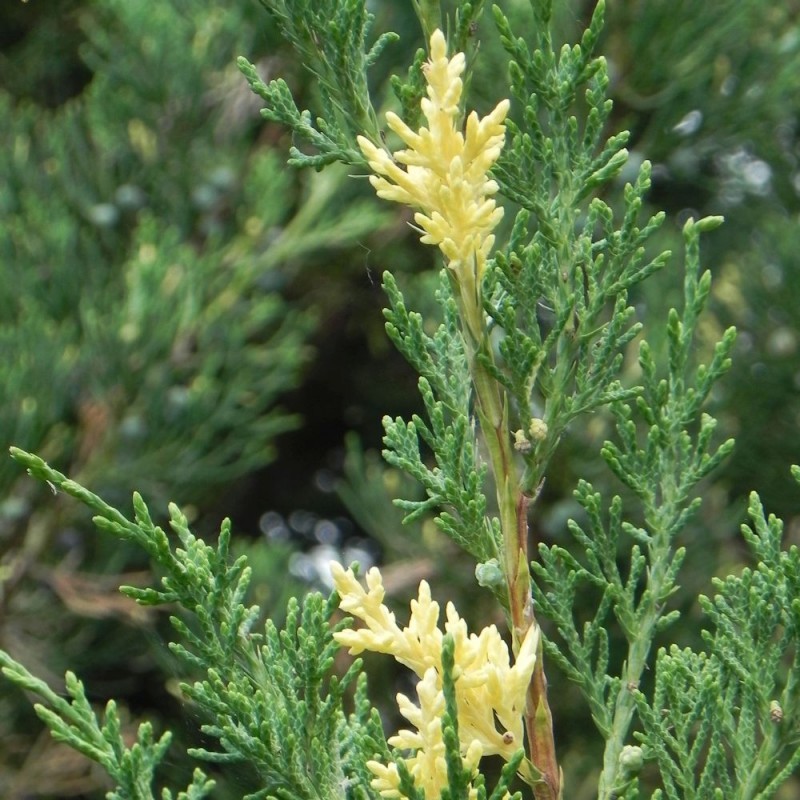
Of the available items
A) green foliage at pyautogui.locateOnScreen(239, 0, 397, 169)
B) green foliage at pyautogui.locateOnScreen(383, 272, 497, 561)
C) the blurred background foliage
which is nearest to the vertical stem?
green foliage at pyautogui.locateOnScreen(383, 272, 497, 561)

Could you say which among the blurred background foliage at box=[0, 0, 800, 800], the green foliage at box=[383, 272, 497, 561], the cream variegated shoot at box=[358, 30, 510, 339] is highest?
the cream variegated shoot at box=[358, 30, 510, 339]

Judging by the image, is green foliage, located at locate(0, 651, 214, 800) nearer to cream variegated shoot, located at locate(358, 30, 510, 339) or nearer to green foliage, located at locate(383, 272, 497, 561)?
green foliage, located at locate(383, 272, 497, 561)

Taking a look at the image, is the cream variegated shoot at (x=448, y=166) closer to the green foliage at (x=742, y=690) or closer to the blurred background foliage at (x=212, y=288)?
the green foliage at (x=742, y=690)

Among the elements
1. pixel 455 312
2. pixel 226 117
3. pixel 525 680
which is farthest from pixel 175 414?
pixel 525 680

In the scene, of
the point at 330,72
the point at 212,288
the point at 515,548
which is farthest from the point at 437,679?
the point at 212,288

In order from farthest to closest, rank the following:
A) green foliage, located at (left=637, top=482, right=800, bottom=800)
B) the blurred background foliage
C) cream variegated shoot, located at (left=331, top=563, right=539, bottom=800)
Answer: the blurred background foliage, green foliage, located at (left=637, top=482, right=800, bottom=800), cream variegated shoot, located at (left=331, top=563, right=539, bottom=800)

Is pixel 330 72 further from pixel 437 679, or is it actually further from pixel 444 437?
pixel 437 679

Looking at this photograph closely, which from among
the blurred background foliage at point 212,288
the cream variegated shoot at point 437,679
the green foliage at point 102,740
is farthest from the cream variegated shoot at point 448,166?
the blurred background foliage at point 212,288
